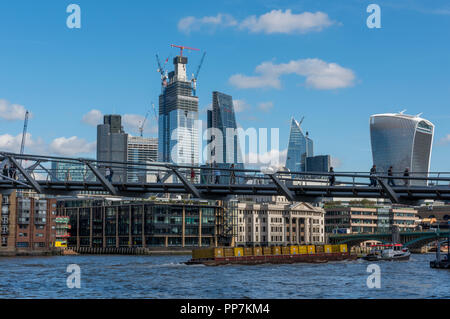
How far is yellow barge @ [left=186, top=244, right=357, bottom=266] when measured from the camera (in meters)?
119

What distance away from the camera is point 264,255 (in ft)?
410

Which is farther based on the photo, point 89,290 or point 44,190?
point 44,190

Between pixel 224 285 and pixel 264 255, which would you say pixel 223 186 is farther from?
pixel 264 255

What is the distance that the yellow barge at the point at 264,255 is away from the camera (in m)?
119

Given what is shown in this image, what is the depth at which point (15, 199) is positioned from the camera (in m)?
199

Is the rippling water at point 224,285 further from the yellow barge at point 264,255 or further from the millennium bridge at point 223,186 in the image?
the yellow barge at point 264,255

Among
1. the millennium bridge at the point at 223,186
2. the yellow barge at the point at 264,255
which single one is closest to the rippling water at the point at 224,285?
the millennium bridge at the point at 223,186

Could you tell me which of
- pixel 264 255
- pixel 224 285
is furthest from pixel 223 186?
pixel 264 255

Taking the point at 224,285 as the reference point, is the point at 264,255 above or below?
above
